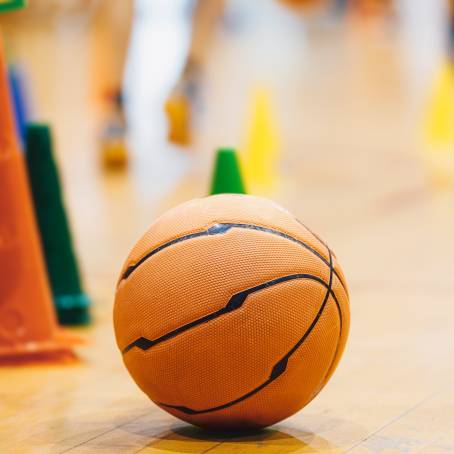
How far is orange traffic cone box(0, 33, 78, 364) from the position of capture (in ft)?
10.8

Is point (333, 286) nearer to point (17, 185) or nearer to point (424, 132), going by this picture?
point (17, 185)

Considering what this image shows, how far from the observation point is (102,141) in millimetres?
7434

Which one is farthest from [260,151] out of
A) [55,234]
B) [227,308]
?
[227,308]

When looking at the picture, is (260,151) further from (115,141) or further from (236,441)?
(236,441)

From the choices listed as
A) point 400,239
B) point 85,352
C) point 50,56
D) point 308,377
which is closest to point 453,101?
point 50,56

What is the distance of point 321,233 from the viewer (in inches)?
201

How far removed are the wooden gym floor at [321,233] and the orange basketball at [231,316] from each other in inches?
5.6

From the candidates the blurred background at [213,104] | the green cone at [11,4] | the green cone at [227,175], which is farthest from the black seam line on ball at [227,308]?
the blurred background at [213,104]

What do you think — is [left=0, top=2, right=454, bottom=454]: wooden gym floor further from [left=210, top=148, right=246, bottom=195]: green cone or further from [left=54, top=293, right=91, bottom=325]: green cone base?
[left=210, top=148, right=246, bottom=195]: green cone

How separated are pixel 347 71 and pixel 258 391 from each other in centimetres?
1195

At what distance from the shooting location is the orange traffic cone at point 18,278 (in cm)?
328

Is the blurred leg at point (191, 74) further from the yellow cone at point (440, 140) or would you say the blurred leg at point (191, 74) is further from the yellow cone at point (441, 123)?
the yellow cone at point (441, 123)

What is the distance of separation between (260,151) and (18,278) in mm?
4083

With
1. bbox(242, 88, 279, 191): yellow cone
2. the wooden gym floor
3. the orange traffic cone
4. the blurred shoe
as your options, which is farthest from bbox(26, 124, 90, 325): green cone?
the blurred shoe
